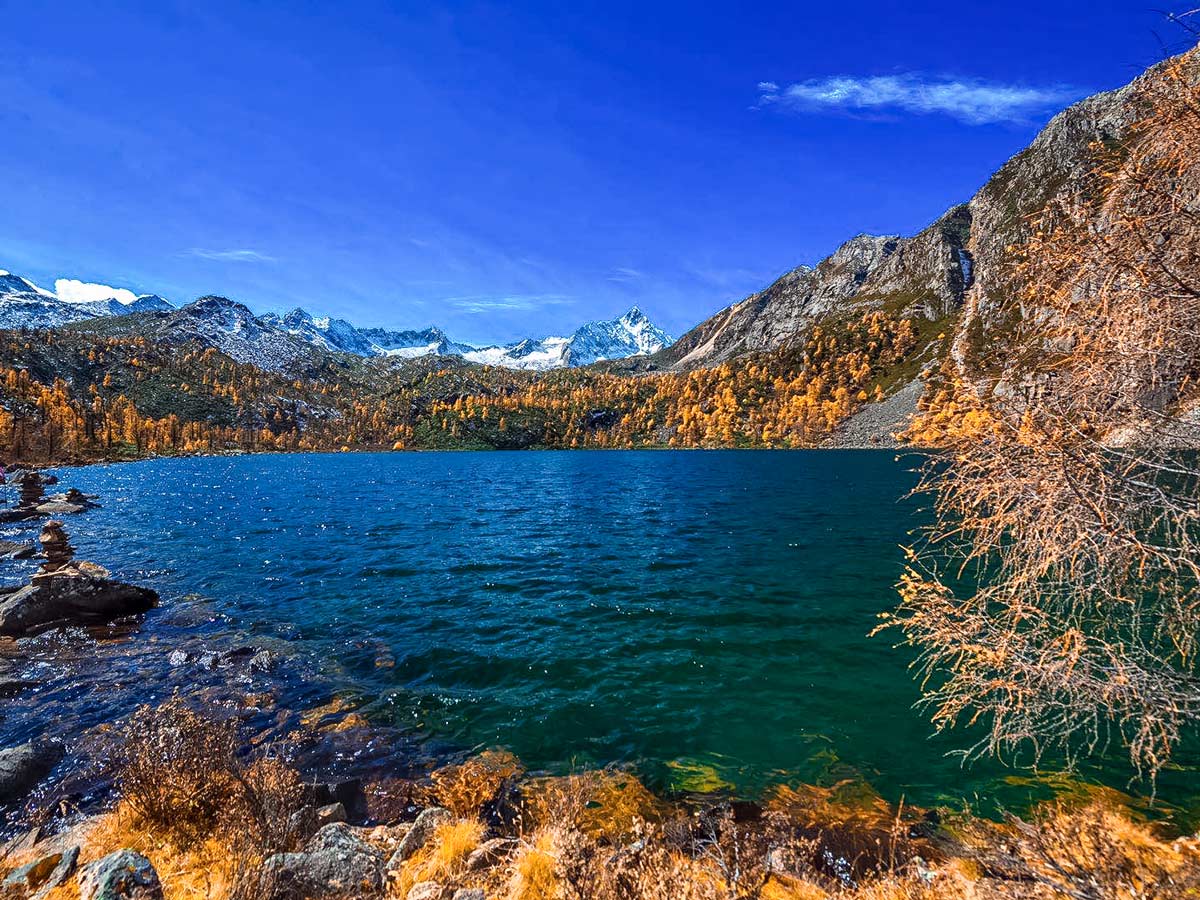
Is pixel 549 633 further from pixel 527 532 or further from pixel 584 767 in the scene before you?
pixel 527 532

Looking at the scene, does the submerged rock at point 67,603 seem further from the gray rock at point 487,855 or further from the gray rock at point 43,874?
the gray rock at point 487,855

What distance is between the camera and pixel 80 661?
61.5 feet

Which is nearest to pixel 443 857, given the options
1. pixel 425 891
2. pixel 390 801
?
pixel 425 891

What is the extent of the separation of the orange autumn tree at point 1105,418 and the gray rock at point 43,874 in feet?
40.6

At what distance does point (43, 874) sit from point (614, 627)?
56.3 feet

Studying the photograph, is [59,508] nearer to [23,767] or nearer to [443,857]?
[23,767]

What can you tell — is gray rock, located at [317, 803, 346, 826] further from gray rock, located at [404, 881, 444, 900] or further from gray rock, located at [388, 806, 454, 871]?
gray rock, located at [404, 881, 444, 900]

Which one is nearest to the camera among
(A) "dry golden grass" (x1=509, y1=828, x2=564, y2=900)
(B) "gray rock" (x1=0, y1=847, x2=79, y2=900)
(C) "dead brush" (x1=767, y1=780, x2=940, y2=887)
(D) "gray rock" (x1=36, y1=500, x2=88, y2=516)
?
(A) "dry golden grass" (x1=509, y1=828, x2=564, y2=900)

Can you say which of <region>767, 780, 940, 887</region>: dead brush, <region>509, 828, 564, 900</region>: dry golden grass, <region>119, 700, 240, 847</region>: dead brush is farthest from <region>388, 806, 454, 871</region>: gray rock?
<region>767, 780, 940, 887</region>: dead brush

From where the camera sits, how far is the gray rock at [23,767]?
11594 millimetres

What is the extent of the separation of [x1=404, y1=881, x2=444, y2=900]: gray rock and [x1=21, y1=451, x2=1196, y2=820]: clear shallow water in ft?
20.8

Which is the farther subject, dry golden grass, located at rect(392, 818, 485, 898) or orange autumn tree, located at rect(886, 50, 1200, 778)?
dry golden grass, located at rect(392, 818, 485, 898)

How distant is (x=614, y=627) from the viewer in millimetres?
21891

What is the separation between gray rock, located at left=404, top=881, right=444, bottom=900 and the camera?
6.63m
